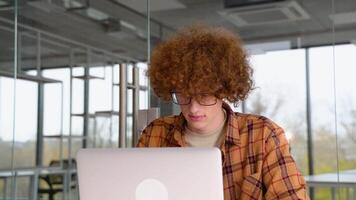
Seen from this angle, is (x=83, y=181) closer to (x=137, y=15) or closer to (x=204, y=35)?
(x=204, y=35)

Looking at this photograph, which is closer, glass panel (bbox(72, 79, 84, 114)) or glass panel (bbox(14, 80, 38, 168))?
glass panel (bbox(14, 80, 38, 168))

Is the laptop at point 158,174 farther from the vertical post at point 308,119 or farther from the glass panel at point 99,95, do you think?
the glass panel at point 99,95

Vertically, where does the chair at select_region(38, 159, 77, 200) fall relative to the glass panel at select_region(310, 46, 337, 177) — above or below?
below

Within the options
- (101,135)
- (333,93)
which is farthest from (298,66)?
Answer: (101,135)

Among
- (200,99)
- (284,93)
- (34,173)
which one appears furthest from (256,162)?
(34,173)

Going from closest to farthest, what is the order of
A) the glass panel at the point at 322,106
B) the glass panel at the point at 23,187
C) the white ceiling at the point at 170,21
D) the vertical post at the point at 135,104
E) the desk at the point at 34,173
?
the vertical post at the point at 135,104
the white ceiling at the point at 170,21
the glass panel at the point at 322,106
the desk at the point at 34,173
the glass panel at the point at 23,187

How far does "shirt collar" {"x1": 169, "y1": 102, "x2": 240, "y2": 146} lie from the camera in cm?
120

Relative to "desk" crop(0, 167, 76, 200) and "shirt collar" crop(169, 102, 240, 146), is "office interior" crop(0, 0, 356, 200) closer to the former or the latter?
"desk" crop(0, 167, 76, 200)

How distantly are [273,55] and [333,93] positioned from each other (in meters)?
0.72

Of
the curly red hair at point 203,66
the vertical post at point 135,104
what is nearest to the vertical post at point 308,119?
the vertical post at point 135,104

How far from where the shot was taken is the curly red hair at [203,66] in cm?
115

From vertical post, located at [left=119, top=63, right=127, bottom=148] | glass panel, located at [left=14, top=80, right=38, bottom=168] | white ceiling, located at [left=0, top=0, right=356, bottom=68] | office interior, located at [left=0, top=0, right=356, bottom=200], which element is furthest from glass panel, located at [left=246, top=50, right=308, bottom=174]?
vertical post, located at [left=119, top=63, right=127, bottom=148]

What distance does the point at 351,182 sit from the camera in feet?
10.7

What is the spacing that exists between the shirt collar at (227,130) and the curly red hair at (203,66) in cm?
4
